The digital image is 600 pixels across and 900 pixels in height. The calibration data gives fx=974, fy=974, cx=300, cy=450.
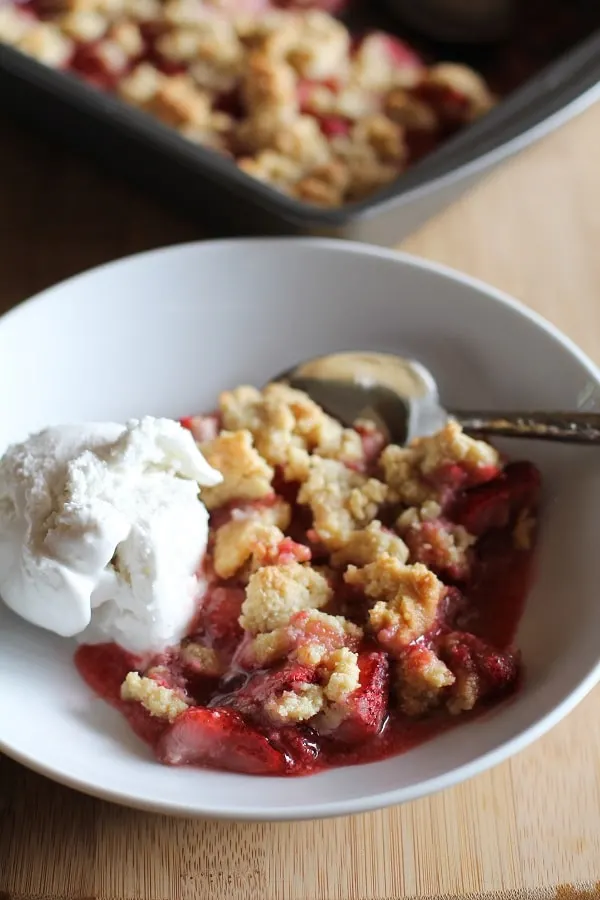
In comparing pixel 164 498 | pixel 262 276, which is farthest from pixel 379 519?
pixel 262 276

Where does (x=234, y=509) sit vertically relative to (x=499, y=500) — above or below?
below

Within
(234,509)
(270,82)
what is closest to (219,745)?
(234,509)

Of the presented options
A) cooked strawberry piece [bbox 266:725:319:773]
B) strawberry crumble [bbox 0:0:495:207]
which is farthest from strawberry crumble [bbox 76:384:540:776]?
strawberry crumble [bbox 0:0:495:207]

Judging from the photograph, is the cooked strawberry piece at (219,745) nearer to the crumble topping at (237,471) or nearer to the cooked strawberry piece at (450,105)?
the crumble topping at (237,471)

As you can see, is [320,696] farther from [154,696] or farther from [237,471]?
[237,471]

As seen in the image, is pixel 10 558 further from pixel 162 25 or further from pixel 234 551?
pixel 162 25

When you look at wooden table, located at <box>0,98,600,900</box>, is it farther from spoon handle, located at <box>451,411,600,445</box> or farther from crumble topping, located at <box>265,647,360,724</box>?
spoon handle, located at <box>451,411,600,445</box>
